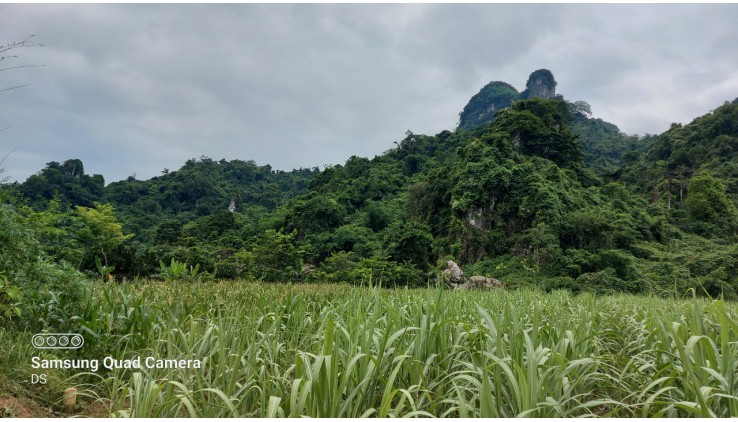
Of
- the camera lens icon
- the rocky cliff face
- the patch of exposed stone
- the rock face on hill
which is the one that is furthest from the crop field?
the rocky cliff face

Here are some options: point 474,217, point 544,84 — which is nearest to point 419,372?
point 474,217

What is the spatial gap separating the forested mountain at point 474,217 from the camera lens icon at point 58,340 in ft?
24.6

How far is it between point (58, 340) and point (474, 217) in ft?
78.3

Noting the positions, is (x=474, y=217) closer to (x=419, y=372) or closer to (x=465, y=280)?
(x=465, y=280)

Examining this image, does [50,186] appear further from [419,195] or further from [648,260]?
[648,260]

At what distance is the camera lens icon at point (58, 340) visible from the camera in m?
3.09

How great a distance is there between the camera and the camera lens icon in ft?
10.1

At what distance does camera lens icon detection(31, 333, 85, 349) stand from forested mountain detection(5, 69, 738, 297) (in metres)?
7.50

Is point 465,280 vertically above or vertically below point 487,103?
below

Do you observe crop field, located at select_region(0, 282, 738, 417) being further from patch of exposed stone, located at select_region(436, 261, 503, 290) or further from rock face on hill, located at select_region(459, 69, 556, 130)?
rock face on hill, located at select_region(459, 69, 556, 130)

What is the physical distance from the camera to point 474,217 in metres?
25.2

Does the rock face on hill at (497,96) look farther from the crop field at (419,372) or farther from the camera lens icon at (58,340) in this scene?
the camera lens icon at (58,340)

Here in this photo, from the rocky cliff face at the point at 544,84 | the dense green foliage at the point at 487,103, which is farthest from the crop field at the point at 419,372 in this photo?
the dense green foliage at the point at 487,103

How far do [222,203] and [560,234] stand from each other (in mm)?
37461
